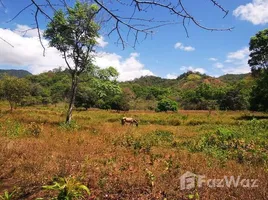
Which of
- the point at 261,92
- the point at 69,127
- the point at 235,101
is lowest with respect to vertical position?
the point at 69,127

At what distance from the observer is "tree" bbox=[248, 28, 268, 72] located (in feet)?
117

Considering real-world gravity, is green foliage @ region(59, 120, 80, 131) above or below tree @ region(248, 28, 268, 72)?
below

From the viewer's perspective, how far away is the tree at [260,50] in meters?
35.7

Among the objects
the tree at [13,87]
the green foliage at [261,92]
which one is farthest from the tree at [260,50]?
the tree at [13,87]

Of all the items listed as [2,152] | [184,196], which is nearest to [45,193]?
[184,196]

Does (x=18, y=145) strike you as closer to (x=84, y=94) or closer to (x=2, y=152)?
(x=2, y=152)

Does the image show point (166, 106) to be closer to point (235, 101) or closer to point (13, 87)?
point (235, 101)

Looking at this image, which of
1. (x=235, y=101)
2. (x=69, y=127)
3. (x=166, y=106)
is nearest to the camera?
(x=69, y=127)

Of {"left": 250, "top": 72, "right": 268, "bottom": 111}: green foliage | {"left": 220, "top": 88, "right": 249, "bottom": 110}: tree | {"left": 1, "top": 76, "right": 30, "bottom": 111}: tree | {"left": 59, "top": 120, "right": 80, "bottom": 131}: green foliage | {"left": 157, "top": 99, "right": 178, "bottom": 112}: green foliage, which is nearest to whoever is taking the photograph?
{"left": 59, "top": 120, "right": 80, "bottom": 131}: green foliage

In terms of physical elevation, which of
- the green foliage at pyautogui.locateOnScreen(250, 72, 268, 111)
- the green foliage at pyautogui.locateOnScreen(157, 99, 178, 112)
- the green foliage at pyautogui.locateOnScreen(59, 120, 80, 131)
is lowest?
the green foliage at pyautogui.locateOnScreen(59, 120, 80, 131)

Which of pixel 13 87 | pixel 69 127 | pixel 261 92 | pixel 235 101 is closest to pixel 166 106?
pixel 235 101

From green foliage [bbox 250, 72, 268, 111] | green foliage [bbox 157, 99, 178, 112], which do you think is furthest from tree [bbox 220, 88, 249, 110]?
green foliage [bbox 250, 72, 268, 111]

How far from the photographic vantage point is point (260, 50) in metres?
36.3

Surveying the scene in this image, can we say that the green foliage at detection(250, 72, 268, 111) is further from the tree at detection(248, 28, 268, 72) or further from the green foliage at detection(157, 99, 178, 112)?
the green foliage at detection(157, 99, 178, 112)
